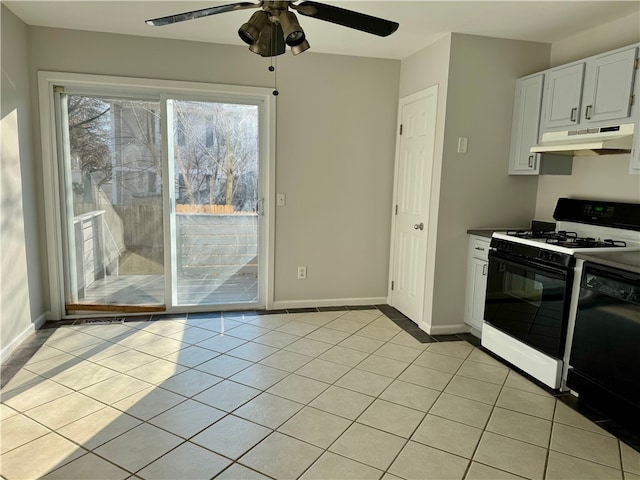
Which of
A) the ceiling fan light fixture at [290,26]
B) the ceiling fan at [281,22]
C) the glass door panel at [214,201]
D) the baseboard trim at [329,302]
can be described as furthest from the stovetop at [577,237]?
the glass door panel at [214,201]

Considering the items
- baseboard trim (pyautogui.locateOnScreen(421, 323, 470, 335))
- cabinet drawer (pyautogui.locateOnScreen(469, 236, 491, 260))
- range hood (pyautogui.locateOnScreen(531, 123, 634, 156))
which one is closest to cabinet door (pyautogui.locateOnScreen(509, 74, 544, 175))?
range hood (pyautogui.locateOnScreen(531, 123, 634, 156))

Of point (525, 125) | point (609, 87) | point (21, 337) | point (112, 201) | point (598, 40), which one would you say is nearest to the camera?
point (609, 87)

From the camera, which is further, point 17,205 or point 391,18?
point 17,205

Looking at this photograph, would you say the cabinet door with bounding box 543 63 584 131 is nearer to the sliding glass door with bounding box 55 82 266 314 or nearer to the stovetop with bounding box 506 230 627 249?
the stovetop with bounding box 506 230 627 249

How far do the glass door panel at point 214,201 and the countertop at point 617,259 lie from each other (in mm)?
2763

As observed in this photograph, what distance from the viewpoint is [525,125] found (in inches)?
133

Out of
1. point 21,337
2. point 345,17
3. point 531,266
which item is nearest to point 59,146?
point 21,337

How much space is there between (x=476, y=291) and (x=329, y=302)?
1484 millimetres

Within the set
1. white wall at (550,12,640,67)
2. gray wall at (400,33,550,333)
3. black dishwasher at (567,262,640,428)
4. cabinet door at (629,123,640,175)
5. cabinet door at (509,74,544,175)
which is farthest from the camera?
gray wall at (400,33,550,333)

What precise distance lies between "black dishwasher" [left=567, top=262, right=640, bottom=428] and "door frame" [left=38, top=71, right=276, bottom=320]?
2610 mm

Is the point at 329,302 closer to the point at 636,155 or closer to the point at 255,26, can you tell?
the point at 636,155

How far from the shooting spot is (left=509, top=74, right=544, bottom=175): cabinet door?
129 inches

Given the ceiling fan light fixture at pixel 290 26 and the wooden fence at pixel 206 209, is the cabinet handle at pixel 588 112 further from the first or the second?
the wooden fence at pixel 206 209

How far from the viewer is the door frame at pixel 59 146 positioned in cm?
350
